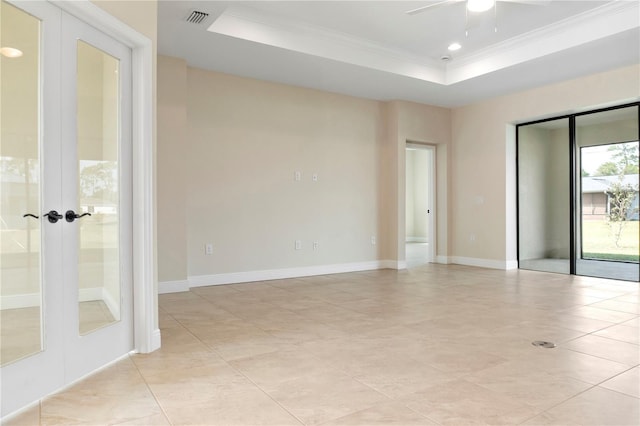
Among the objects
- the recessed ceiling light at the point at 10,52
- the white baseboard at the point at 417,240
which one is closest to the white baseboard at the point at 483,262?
the white baseboard at the point at 417,240

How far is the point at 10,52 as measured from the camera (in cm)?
210

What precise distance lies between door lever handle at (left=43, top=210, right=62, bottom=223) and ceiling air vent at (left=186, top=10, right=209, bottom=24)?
2522 millimetres

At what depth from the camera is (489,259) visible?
7035 mm

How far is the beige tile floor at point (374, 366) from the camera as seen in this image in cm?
196

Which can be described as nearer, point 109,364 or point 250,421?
point 250,421

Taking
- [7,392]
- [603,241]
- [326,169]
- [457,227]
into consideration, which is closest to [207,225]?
[326,169]

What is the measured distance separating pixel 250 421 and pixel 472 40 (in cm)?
514

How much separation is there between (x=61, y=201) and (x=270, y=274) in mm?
3736

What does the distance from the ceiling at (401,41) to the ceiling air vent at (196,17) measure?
55 mm

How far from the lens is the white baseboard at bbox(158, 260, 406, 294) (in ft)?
16.3

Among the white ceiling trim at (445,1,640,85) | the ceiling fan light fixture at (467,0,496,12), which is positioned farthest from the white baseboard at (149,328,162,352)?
the white ceiling trim at (445,1,640,85)

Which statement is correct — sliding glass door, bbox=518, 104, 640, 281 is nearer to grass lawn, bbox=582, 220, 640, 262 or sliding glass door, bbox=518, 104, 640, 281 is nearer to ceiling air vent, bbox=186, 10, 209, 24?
grass lawn, bbox=582, 220, 640, 262

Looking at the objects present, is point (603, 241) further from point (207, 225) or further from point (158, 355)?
point (158, 355)

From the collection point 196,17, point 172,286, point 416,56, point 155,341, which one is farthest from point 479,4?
point 172,286
